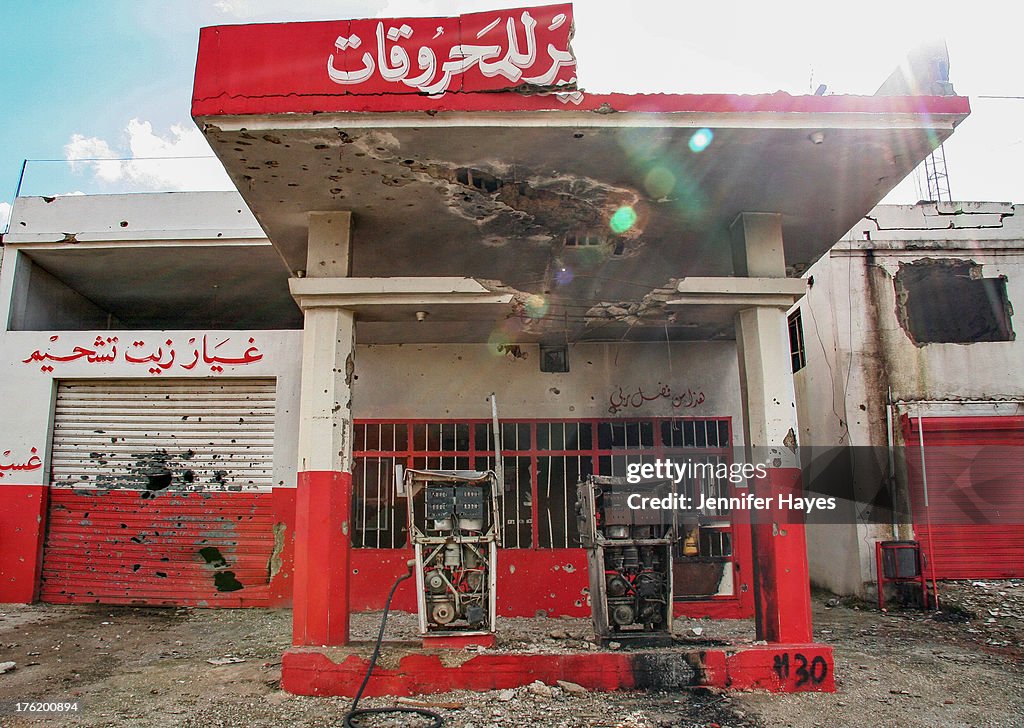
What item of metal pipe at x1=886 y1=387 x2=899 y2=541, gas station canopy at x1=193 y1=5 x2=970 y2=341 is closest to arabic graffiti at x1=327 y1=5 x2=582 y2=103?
gas station canopy at x1=193 y1=5 x2=970 y2=341

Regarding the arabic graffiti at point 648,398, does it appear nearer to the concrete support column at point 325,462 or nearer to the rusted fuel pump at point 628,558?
the rusted fuel pump at point 628,558

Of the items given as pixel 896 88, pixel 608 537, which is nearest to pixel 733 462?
pixel 608 537

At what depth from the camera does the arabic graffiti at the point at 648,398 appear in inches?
358

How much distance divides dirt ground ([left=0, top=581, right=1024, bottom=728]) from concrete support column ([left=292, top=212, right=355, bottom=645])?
0.60 meters

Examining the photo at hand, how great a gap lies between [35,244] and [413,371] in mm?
5680

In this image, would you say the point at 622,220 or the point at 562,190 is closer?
the point at 562,190

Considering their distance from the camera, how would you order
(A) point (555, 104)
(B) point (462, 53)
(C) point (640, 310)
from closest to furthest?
(A) point (555, 104), (B) point (462, 53), (C) point (640, 310)

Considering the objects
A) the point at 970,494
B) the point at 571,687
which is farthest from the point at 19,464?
the point at 970,494

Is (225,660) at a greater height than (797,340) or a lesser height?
lesser

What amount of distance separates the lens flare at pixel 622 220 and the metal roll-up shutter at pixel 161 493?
5.05 m

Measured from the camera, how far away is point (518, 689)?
5195 mm

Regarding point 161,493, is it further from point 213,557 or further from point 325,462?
point 325,462

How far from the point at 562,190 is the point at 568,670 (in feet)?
12.3

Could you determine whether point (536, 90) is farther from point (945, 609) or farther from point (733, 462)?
point (945, 609)
